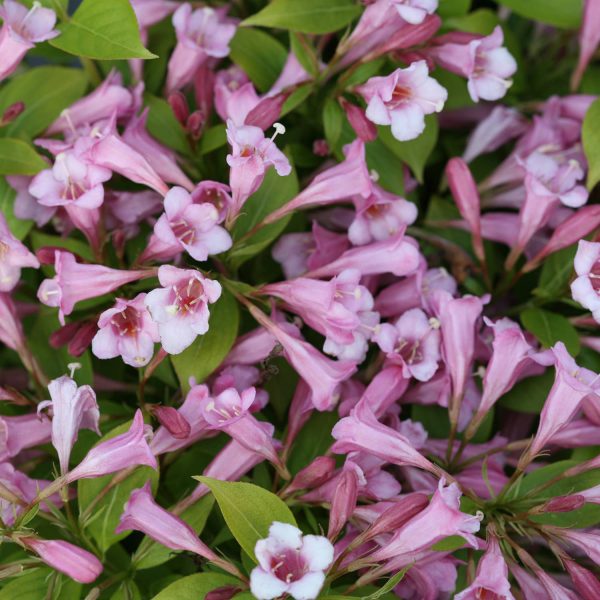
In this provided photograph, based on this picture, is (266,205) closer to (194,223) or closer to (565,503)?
(194,223)

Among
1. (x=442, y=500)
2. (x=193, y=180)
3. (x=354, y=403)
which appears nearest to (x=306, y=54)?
(x=193, y=180)

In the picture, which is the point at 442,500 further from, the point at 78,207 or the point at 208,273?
the point at 78,207

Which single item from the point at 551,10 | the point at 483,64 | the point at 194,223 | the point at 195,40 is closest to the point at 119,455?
the point at 194,223

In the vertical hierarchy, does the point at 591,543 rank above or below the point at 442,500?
below

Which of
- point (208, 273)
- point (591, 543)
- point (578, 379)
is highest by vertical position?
point (208, 273)

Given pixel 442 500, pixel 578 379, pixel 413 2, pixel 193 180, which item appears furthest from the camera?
pixel 193 180

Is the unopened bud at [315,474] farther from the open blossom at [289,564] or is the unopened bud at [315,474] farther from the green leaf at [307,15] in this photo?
the green leaf at [307,15]
